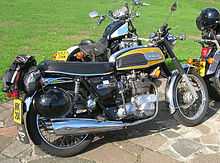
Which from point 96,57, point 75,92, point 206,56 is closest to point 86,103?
point 75,92

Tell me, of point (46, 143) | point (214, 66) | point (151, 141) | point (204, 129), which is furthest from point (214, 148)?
point (46, 143)

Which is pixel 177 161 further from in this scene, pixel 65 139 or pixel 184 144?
pixel 65 139

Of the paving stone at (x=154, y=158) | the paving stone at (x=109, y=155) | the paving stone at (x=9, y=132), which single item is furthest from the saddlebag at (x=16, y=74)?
the paving stone at (x=154, y=158)

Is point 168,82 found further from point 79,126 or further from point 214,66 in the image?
point 79,126

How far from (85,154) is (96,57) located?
6.33ft

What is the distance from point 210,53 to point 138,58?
63.9 inches

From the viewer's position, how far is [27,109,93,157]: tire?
3.93m

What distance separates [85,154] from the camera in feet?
13.9

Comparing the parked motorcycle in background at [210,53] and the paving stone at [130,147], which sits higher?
the parked motorcycle in background at [210,53]

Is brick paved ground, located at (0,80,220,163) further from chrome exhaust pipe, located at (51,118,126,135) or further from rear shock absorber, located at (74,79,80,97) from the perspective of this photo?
rear shock absorber, located at (74,79,80,97)

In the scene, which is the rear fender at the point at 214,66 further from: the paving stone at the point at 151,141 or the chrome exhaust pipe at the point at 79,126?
the chrome exhaust pipe at the point at 79,126

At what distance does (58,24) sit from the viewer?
1188cm

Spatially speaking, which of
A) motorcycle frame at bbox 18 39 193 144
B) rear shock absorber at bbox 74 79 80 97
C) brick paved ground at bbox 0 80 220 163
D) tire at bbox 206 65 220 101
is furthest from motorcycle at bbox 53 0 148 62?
rear shock absorber at bbox 74 79 80 97

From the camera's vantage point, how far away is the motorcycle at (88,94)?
3.84 m
